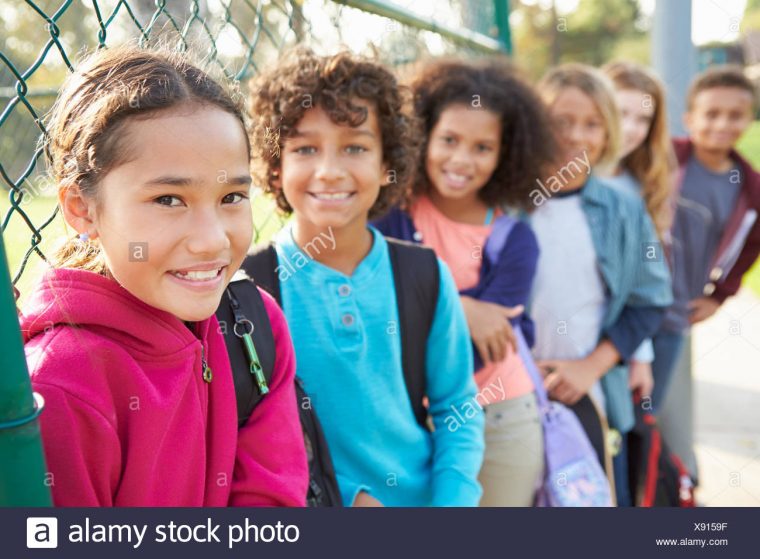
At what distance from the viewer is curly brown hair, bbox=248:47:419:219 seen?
1.87 metres

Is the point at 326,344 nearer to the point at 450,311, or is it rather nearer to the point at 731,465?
the point at 450,311

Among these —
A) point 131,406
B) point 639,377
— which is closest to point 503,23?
point 639,377

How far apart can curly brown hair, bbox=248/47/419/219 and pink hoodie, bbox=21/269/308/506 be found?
703mm

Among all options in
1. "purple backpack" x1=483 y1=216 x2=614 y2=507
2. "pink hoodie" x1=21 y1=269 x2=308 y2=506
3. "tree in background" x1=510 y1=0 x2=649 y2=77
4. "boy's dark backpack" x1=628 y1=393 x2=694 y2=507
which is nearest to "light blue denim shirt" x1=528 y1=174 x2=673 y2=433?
"boy's dark backpack" x1=628 y1=393 x2=694 y2=507

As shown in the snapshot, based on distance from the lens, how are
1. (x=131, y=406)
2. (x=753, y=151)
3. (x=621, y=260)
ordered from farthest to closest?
1. (x=753, y=151)
2. (x=621, y=260)
3. (x=131, y=406)

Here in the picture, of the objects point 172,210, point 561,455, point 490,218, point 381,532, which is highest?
point 490,218

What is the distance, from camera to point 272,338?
145 centimetres

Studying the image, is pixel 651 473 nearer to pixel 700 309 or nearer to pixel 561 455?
pixel 561 455

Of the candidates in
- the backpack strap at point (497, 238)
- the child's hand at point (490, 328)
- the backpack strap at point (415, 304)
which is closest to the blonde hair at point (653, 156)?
the backpack strap at point (497, 238)

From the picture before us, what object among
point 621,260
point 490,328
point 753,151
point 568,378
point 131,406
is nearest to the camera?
point 131,406

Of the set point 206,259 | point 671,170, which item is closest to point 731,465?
point 671,170

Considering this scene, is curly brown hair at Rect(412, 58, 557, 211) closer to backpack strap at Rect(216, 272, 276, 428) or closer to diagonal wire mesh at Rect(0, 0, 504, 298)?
diagonal wire mesh at Rect(0, 0, 504, 298)

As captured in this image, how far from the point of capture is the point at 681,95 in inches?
148

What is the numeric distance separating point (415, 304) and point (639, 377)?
1598 millimetres
